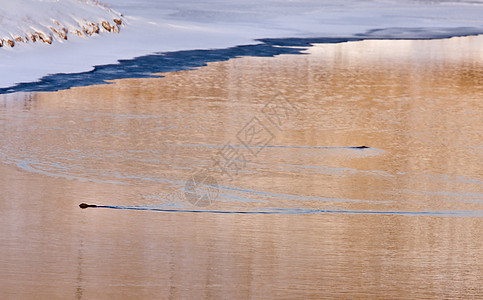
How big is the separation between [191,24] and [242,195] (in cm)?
1927

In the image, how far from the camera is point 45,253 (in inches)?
183

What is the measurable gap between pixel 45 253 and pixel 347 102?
667cm

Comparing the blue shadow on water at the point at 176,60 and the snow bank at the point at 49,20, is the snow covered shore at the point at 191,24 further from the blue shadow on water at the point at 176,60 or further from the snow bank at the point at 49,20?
the blue shadow on water at the point at 176,60

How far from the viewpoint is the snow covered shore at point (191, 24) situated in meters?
16.1

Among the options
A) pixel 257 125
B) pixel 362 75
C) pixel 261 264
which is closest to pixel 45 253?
pixel 261 264

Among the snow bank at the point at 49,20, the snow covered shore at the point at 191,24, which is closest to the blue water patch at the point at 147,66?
the snow covered shore at the point at 191,24

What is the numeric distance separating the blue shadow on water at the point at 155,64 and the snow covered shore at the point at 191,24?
0.43m

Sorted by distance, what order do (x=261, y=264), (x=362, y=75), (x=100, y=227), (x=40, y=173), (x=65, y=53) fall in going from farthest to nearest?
(x=65, y=53) < (x=362, y=75) < (x=40, y=173) < (x=100, y=227) < (x=261, y=264)

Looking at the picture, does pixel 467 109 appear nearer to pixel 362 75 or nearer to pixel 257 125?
pixel 257 125

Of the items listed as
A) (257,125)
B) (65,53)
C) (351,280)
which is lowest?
(351,280)

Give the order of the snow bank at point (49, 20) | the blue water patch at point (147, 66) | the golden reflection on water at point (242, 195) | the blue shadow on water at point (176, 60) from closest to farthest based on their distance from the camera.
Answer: the golden reflection on water at point (242, 195) < the blue water patch at point (147, 66) < the blue shadow on water at point (176, 60) < the snow bank at point (49, 20)

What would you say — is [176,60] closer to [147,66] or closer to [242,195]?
[147,66]

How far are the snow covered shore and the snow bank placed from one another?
0.08ft

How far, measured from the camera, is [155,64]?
50.7 ft
